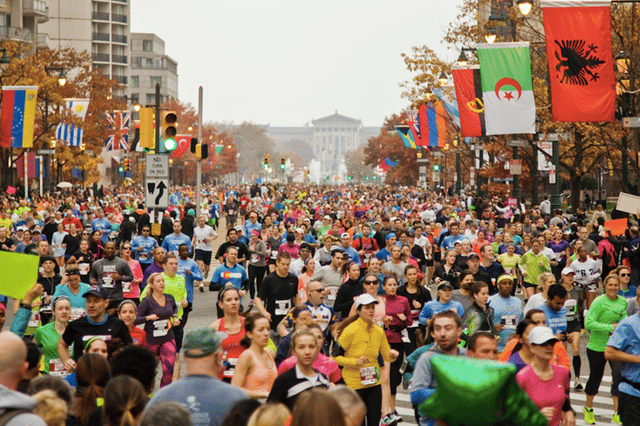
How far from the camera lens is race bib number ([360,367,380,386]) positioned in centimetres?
819

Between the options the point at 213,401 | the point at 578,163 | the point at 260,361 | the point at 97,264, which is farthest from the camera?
the point at 578,163

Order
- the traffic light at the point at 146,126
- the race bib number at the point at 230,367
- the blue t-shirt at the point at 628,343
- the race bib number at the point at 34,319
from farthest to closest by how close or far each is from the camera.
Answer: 1. the traffic light at the point at 146,126
2. the race bib number at the point at 34,319
3. the race bib number at the point at 230,367
4. the blue t-shirt at the point at 628,343

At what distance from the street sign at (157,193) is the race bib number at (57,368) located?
906cm

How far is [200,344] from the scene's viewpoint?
5.22 metres

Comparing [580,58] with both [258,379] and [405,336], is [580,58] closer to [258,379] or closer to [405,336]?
[405,336]

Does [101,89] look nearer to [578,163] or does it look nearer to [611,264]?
[578,163]

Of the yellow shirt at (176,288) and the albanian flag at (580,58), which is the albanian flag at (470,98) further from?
the yellow shirt at (176,288)

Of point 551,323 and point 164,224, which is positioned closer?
point 551,323

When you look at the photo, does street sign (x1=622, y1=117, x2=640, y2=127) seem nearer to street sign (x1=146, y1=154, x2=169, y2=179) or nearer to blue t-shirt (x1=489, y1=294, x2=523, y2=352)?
street sign (x1=146, y1=154, x2=169, y2=179)

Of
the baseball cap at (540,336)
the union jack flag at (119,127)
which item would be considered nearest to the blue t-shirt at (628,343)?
the baseball cap at (540,336)

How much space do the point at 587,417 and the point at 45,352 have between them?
223 inches

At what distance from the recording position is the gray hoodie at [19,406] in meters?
4.33

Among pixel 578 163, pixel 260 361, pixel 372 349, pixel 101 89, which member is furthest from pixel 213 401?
pixel 101 89

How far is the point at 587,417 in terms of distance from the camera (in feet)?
31.6
